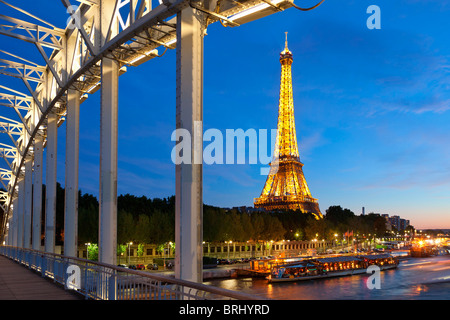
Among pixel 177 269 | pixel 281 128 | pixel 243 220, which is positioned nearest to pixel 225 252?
pixel 243 220

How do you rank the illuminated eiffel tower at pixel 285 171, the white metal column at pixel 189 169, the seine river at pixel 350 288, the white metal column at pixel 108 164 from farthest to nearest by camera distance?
1. the illuminated eiffel tower at pixel 285 171
2. the seine river at pixel 350 288
3. the white metal column at pixel 108 164
4. the white metal column at pixel 189 169

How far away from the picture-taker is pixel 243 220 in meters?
85.8

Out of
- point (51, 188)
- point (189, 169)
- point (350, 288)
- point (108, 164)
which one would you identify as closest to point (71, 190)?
point (108, 164)

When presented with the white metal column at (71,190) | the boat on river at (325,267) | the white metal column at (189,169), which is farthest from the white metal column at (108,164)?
the boat on river at (325,267)

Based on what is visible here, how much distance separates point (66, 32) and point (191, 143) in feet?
40.5

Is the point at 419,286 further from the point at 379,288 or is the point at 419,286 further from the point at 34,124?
the point at 34,124

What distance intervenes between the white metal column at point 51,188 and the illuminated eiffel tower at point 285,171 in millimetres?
108937

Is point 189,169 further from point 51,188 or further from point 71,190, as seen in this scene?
point 51,188

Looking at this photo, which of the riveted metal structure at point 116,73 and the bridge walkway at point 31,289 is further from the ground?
the riveted metal structure at point 116,73

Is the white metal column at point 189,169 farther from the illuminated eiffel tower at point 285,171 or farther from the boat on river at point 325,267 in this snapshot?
the illuminated eiffel tower at point 285,171

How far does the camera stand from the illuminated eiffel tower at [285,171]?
129250 mm

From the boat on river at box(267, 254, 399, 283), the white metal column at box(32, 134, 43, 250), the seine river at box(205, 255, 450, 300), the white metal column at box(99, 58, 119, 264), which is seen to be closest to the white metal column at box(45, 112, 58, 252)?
the white metal column at box(32, 134, 43, 250)

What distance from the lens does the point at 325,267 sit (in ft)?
244

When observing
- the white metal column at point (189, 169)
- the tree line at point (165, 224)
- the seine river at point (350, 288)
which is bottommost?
the seine river at point (350, 288)
